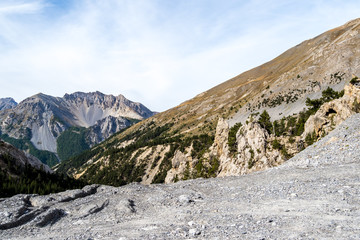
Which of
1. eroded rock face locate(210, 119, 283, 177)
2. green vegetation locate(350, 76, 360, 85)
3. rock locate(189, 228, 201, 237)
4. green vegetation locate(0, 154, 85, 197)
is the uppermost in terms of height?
green vegetation locate(0, 154, 85, 197)

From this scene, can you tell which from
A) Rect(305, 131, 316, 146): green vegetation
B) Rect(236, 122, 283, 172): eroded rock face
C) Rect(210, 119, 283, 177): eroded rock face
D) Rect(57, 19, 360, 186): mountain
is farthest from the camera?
Rect(57, 19, 360, 186): mountain

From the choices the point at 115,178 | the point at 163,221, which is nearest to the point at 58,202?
the point at 163,221

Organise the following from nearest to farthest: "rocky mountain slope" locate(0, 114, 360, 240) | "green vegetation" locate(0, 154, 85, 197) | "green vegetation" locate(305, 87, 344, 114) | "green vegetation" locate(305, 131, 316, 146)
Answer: "rocky mountain slope" locate(0, 114, 360, 240) < "green vegetation" locate(0, 154, 85, 197) < "green vegetation" locate(305, 131, 316, 146) < "green vegetation" locate(305, 87, 344, 114)

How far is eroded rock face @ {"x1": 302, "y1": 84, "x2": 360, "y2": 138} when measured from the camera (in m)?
49.9

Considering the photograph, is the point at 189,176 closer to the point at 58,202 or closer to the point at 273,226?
the point at 58,202

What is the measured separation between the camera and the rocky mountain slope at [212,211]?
13.0m

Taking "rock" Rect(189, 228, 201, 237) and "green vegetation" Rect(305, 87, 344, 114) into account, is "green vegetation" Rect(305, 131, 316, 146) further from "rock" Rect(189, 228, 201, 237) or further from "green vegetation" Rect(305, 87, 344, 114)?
"rock" Rect(189, 228, 201, 237)

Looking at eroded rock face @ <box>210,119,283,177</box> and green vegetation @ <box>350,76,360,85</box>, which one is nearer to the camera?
green vegetation @ <box>350,76,360,85</box>

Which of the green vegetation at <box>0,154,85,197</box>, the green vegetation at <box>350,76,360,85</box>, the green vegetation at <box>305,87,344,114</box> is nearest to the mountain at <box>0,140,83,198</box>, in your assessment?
the green vegetation at <box>0,154,85,197</box>

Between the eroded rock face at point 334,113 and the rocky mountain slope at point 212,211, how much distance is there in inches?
990

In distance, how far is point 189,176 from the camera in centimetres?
10525

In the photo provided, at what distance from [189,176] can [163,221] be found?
90749mm

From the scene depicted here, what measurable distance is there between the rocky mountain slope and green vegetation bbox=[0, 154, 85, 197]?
3181 centimetres

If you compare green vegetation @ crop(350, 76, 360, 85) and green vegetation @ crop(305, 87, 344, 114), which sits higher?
green vegetation @ crop(350, 76, 360, 85)
